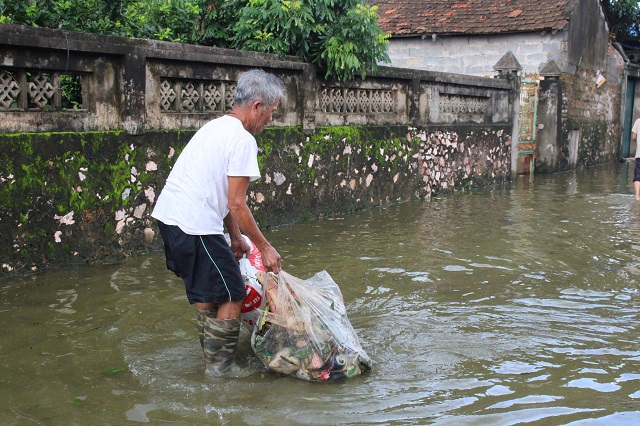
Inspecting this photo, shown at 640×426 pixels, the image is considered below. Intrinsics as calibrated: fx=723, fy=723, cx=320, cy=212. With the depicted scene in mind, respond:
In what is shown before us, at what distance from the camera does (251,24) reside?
26.9 feet

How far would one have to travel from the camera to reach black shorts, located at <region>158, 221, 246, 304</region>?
373 cm

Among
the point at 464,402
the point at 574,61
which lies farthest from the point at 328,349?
the point at 574,61

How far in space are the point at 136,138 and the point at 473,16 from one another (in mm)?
13126

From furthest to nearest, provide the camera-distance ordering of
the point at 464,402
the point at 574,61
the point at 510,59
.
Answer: the point at 574,61, the point at 510,59, the point at 464,402

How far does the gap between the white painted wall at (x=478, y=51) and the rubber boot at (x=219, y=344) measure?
48.1 feet

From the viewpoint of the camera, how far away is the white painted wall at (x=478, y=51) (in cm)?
1680

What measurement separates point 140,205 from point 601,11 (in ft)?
52.6

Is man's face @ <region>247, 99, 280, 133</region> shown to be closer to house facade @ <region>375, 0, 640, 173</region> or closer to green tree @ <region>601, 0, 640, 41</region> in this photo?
house facade @ <region>375, 0, 640, 173</region>

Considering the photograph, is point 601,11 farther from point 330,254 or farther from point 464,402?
point 464,402

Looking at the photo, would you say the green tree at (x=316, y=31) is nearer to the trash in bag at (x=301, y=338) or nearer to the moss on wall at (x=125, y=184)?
the moss on wall at (x=125, y=184)

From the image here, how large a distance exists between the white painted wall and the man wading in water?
Result: 14.4 m

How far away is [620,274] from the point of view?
640 cm

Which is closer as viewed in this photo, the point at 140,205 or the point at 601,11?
the point at 140,205

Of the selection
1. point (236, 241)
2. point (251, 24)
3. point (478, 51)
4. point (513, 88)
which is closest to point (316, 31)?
point (251, 24)
